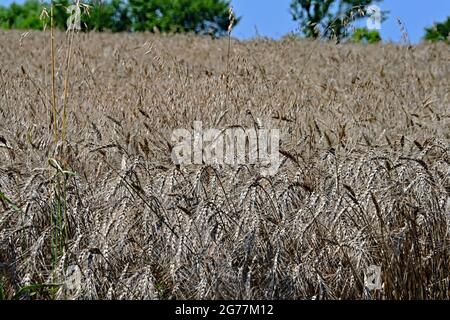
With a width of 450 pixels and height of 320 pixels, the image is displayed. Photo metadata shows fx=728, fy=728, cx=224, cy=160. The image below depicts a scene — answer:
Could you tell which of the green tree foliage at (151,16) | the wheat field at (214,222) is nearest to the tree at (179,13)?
the green tree foliage at (151,16)

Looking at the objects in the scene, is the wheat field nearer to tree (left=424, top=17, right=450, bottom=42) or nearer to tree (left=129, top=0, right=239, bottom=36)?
tree (left=424, top=17, right=450, bottom=42)

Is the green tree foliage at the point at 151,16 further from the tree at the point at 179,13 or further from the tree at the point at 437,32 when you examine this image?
the tree at the point at 437,32

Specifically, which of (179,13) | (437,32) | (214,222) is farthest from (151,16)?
(214,222)

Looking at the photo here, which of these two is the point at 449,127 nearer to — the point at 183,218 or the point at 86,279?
the point at 183,218

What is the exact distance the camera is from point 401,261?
2.78m

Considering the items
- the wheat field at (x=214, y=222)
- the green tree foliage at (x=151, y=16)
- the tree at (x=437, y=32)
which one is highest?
the green tree foliage at (x=151, y=16)

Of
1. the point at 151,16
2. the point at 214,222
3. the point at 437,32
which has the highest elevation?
the point at 151,16

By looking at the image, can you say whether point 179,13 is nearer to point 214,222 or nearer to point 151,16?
point 151,16

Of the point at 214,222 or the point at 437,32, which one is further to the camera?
the point at 437,32

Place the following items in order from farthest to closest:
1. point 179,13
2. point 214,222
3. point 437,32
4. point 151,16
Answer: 1. point 179,13
2. point 151,16
3. point 437,32
4. point 214,222

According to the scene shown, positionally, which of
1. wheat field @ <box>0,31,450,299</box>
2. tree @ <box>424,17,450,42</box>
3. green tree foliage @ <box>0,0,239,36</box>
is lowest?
wheat field @ <box>0,31,450,299</box>

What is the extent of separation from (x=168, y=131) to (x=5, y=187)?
114 centimetres

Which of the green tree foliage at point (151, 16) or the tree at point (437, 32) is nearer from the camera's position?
the tree at point (437, 32)

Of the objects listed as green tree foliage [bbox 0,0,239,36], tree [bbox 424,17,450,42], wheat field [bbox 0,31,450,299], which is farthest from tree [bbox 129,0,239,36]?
wheat field [bbox 0,31,450,299]
